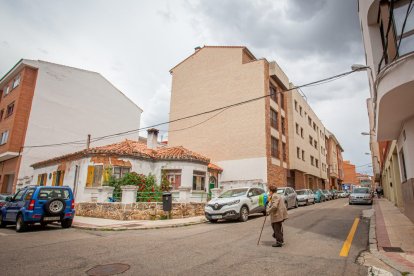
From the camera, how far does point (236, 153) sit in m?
24.2

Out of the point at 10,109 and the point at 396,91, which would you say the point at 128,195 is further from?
the point at 10,109

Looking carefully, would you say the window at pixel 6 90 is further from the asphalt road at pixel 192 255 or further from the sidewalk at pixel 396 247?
the sidewalk at pixel 396 247

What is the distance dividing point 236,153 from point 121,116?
1587 centimetres

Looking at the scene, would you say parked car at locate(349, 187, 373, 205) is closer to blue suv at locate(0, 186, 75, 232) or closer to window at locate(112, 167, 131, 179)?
window at locate(112, 167, 131, 179)

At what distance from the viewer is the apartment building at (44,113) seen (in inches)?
954

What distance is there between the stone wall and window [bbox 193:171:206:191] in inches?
172

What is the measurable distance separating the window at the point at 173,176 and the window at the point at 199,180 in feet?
3.96

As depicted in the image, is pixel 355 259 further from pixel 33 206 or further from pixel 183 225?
pixel 33 206

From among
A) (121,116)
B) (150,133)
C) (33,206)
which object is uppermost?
(121,116)

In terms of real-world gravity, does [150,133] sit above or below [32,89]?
below

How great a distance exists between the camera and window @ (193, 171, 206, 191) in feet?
64.6

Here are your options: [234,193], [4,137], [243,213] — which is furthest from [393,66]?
[4,137]

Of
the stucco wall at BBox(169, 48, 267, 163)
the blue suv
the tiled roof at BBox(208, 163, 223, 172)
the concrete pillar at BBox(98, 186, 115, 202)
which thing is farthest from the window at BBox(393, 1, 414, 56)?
the tiled roof at BBox(208, 163, 223, 172)

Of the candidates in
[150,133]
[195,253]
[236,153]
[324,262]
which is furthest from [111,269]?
[236,153]
